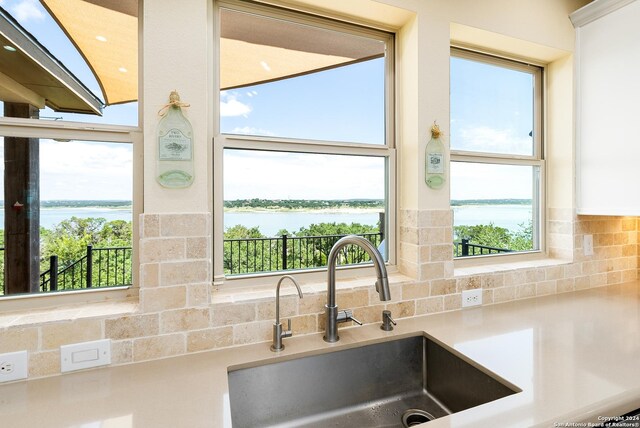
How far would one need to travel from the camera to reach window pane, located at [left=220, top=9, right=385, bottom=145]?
1442 mm

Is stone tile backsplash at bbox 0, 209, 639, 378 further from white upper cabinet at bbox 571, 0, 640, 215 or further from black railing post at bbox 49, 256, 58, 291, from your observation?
white upper cabinet at bbox 571, 0, 640, 215

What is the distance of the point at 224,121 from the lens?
4.62ft

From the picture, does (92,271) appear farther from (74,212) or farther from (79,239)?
(74,212)

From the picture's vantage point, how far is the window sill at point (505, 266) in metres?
1.73

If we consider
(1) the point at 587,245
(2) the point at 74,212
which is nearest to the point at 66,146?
(2) the point at 74,212

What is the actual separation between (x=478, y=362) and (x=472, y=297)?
613mm

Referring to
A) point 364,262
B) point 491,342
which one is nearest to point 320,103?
point 364,262

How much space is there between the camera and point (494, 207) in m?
1.98

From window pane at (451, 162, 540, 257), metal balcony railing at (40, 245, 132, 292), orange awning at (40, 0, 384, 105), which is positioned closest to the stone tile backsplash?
metal balcony railing at (40, 245, 132, 292)

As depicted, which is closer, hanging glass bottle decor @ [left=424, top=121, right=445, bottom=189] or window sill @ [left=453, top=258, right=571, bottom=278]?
hanging glass bottle decor @ [left=424, top=121, right=445, bottom=189]

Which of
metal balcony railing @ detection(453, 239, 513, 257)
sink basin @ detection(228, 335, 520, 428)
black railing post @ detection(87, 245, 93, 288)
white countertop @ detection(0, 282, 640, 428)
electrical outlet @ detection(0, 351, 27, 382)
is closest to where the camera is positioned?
white countertop @ detection(0, 282, 640, 428)

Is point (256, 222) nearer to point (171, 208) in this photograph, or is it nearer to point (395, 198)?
point (171, 208)

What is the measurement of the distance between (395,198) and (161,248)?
1.13m

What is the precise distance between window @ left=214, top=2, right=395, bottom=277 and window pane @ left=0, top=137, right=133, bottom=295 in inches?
14.5
